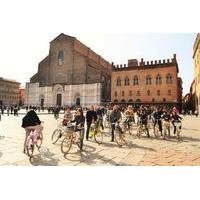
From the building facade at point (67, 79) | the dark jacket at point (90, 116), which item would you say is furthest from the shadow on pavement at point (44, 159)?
the building facade at point (67, 79)

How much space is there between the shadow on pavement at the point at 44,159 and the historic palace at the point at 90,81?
115ft

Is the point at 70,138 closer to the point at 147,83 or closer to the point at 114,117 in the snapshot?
the point at 114,117

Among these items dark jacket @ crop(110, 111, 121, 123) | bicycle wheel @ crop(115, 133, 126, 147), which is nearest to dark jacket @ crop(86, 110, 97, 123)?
dark jacket @ crop(110, 111, 121, 123)

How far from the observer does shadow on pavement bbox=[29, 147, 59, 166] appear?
18.9 feet

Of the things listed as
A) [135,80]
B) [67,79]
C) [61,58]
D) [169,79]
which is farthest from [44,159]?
[61,58]

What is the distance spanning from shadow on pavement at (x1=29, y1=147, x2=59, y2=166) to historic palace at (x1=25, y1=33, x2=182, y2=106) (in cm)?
3493

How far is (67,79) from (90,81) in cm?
621

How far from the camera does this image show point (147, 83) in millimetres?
41656

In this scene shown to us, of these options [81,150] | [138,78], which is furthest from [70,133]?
[138,78]
